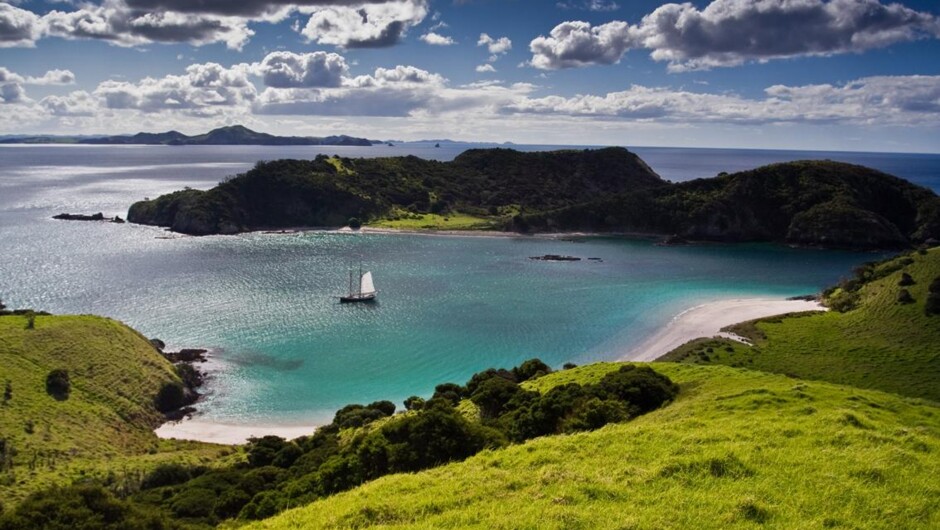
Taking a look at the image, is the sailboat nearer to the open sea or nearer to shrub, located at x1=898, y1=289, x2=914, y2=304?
the open sea

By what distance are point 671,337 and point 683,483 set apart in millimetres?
68544

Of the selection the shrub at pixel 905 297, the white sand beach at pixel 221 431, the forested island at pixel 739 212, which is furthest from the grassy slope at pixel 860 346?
the forested island at pixel 739 212

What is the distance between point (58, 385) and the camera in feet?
179

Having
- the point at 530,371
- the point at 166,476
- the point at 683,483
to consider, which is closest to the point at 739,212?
the point at 530,371

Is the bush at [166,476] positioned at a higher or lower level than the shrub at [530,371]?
lower

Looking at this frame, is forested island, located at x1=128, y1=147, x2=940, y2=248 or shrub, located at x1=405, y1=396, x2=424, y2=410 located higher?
forested island, located at x1=128, y1=147, x2=940, y2=248

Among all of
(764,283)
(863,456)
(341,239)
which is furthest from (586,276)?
(863,456)

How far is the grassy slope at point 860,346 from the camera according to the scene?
204ft

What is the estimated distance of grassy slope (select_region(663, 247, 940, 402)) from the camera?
62250mm

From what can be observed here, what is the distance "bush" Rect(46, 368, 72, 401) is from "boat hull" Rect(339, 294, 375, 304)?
50156 mm

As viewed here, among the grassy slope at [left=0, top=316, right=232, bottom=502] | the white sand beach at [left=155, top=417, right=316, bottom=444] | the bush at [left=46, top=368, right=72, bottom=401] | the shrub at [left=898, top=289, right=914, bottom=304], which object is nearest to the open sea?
the white sand beach at [left=155, top=417, right=316, bottom=444]

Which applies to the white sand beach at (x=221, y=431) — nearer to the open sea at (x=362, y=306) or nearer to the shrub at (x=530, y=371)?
the open sea at (x=362, y=306)

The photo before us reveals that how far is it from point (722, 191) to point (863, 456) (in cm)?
18523

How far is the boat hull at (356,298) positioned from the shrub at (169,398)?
41147 mm
